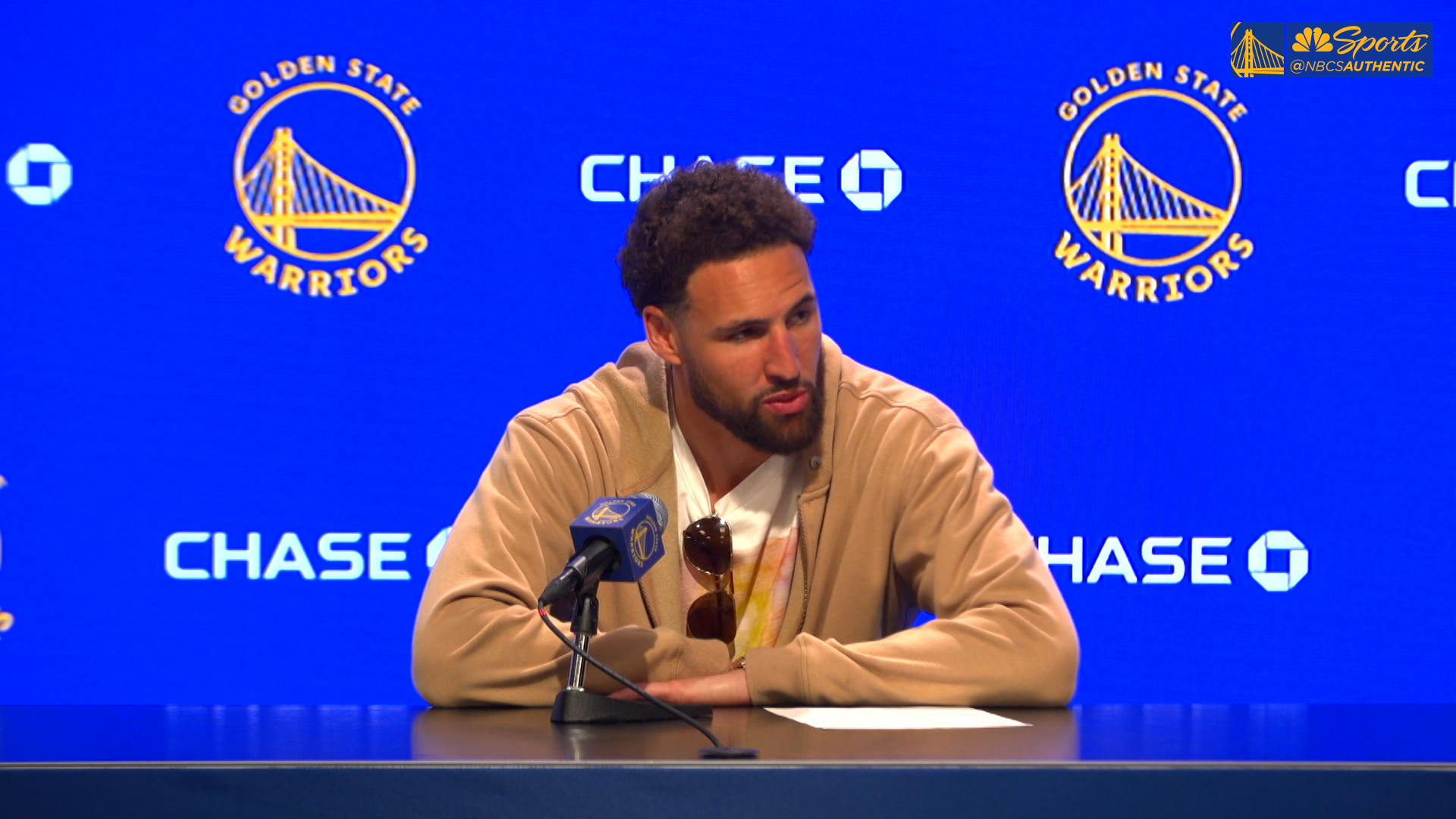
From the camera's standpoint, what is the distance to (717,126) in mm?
2908

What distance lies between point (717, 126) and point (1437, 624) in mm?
1856

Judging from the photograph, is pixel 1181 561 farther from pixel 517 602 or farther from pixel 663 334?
pixel 517 602

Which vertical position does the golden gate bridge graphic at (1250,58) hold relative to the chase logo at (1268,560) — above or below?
above

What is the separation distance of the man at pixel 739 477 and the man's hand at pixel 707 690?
0.14 meters

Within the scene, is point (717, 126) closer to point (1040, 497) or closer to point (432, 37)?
point (432, 37)

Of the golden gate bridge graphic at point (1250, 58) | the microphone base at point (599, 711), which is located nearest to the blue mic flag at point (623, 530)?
the microphone base at point (599, 711)

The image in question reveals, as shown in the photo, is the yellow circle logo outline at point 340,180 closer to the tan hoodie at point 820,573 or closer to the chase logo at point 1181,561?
the tan hoodie at point 820,573

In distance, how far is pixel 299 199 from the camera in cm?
292

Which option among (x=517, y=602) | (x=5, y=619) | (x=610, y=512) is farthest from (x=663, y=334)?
(x=5, y=619)

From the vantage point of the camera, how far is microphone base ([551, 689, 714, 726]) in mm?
1447

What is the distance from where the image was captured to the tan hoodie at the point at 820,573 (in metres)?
1.70

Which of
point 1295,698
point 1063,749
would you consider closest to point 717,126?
point 1295,698

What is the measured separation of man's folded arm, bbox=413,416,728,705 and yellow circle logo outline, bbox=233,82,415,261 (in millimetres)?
1012

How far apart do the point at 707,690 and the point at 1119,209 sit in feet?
5.60
